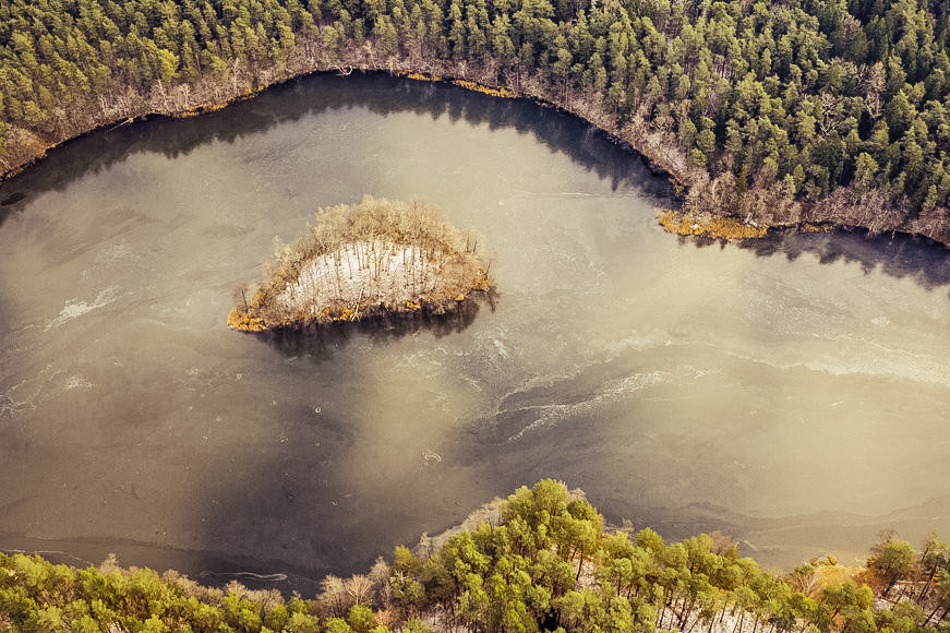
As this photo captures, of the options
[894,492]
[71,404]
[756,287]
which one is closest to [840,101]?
[756,287]

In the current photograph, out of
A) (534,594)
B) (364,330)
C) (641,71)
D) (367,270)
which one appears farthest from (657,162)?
(534,594)

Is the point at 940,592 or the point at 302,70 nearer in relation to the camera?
the point at 940,592

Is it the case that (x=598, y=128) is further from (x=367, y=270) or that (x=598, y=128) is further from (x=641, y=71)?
(x=367, y=270)

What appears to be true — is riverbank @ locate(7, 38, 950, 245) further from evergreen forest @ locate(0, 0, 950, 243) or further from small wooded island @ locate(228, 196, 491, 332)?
small wooded island @ locate(228, 196, 491, 332)

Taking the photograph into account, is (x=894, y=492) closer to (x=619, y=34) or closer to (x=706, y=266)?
(x=706, y=266)

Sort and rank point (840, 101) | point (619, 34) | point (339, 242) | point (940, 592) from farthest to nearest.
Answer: point (619, 34), point (840, 101), point (339, 242), point (940, 592)

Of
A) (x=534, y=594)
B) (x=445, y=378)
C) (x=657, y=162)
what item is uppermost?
(x=657, y=162)

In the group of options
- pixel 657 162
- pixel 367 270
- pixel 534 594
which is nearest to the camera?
pixel 534 594

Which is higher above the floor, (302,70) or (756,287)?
(302,70)
